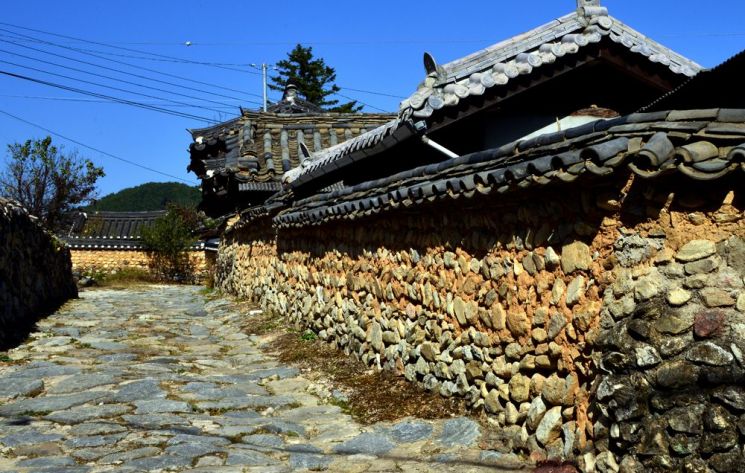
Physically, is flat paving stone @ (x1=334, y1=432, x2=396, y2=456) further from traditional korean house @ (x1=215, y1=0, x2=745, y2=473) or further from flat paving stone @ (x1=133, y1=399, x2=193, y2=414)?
flat paving stone @ (x1=133, y1=399, x2=193, y2=414)

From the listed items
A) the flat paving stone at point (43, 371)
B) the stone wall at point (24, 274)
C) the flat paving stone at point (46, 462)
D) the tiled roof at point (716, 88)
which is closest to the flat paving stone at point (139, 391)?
the flat paving stone at point (43, 371)

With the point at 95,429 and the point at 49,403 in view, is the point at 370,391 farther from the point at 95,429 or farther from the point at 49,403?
the point at 49,403

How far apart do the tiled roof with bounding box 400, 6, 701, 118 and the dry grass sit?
313 centimetres

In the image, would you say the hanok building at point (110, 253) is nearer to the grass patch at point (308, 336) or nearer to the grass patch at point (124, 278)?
the grass patch at point (124, 278)

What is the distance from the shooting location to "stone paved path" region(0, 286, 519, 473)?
18.2ft

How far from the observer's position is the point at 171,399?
778cm

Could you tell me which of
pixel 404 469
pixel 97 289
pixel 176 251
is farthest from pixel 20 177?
pixel 404 469

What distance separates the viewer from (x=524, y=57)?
857cm

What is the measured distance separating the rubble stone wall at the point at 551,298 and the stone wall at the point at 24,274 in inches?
262

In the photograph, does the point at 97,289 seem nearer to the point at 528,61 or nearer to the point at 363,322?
the point at 363,322

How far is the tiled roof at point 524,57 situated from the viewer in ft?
27.7

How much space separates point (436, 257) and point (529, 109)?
10.9 ft

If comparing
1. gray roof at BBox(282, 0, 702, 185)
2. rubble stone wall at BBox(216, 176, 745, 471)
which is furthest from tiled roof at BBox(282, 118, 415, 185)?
rubble stone wall at BBox(216, 176, 745, 471)

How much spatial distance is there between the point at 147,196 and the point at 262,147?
41947 millimetres
